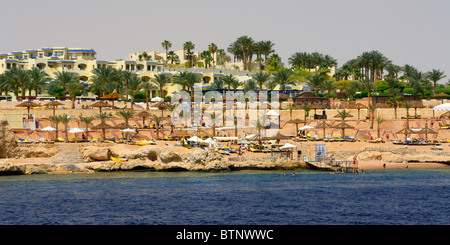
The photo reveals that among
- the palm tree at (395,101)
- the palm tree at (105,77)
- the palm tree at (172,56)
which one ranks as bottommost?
the palm tree at (395,101)

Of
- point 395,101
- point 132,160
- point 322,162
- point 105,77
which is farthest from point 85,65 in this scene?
point 322,162

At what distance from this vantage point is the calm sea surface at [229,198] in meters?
30.5

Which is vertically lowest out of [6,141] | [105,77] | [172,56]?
[6,141]

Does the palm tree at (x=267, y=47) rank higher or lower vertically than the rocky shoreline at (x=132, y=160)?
higher

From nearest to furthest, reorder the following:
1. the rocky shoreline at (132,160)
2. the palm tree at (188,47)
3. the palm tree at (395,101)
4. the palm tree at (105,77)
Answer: the rocky shoreline at (132,160), the palm tree at (395,101), the palm tree at (105,77), the palm tree at (188,47)

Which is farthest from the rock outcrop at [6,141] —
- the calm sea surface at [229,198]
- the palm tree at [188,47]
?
the palm tree at [188,47]

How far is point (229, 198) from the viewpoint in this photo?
121 ft

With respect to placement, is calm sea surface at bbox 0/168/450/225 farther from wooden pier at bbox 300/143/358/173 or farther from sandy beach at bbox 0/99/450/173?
sandy beach at bbox 0/99/450/173

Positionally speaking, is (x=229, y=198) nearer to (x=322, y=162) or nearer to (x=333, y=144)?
(x=322, y=162)

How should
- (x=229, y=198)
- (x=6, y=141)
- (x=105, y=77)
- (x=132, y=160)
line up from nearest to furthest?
1. (x=229, y=198)
2. (x=132, y=160)
3. (x=6, y=141)
4. (x=105, y=77)

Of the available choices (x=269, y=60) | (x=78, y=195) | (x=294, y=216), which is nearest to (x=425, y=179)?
(x=294, y=216)

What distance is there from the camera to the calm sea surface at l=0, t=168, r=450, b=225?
100 feet

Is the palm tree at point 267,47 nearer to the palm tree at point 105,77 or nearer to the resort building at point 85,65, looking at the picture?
the resort building at point 85,65
